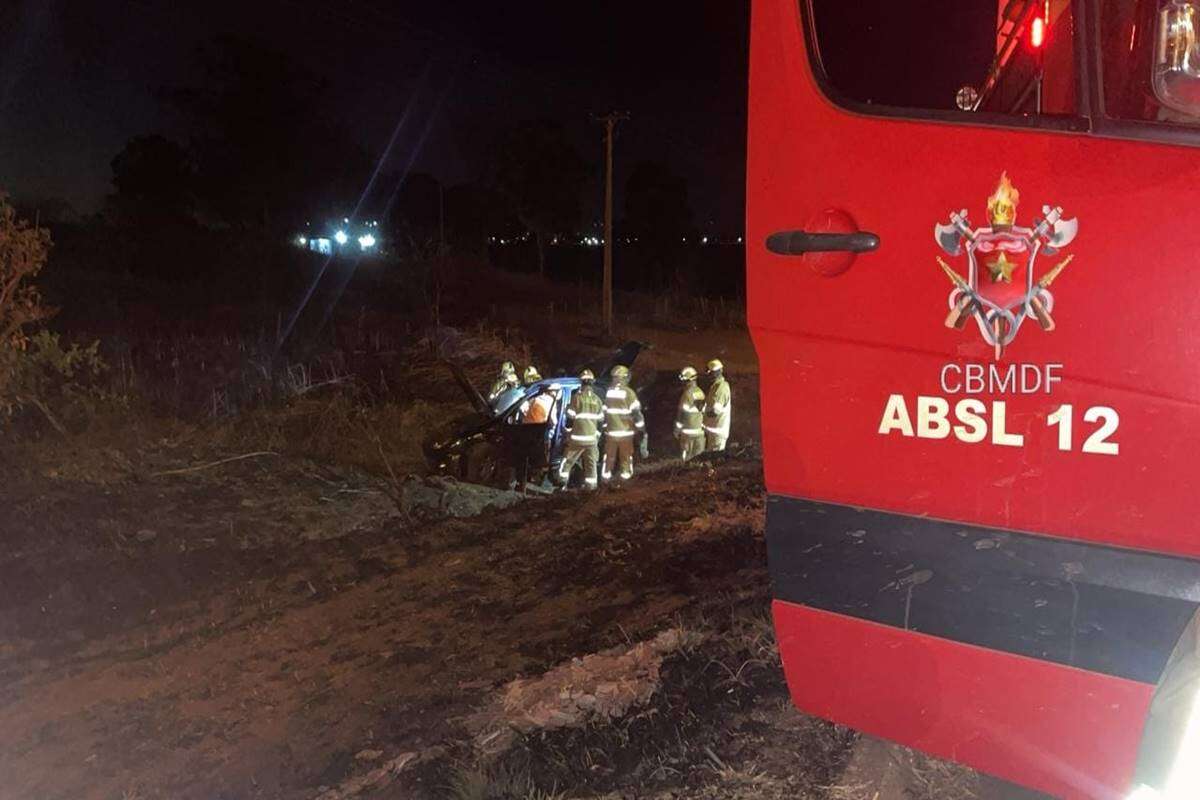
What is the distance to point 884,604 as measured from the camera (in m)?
2.13

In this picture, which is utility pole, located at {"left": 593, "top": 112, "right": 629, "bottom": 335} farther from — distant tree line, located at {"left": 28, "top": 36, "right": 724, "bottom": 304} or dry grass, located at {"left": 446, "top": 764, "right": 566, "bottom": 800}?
dry grass, located at {"left": 446, "top": 764, "right": 566, "bottom": 800}

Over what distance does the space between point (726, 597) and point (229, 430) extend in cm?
916

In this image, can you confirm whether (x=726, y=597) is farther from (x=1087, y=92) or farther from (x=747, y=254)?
(x=1087, y=92)

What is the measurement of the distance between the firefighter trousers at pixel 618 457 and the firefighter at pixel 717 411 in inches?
50.8

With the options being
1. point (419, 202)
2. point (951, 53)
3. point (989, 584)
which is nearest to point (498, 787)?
point (989, 584)

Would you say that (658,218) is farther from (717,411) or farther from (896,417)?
(896,417)

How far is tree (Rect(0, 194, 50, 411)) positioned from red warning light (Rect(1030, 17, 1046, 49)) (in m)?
11.0

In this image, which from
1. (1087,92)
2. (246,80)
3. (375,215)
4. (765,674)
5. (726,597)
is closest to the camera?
(1087,92)

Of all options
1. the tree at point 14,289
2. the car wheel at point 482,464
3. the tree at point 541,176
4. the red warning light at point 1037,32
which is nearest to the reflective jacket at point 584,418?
the car wheel at point 482,464

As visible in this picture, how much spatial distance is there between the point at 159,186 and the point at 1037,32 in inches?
Answer: 1536

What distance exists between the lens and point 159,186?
120 ft

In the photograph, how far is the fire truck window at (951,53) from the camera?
7.28 ft

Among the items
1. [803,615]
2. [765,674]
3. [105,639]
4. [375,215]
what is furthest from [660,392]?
[375,215]

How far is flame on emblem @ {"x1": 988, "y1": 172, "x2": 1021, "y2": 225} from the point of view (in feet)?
6.38
